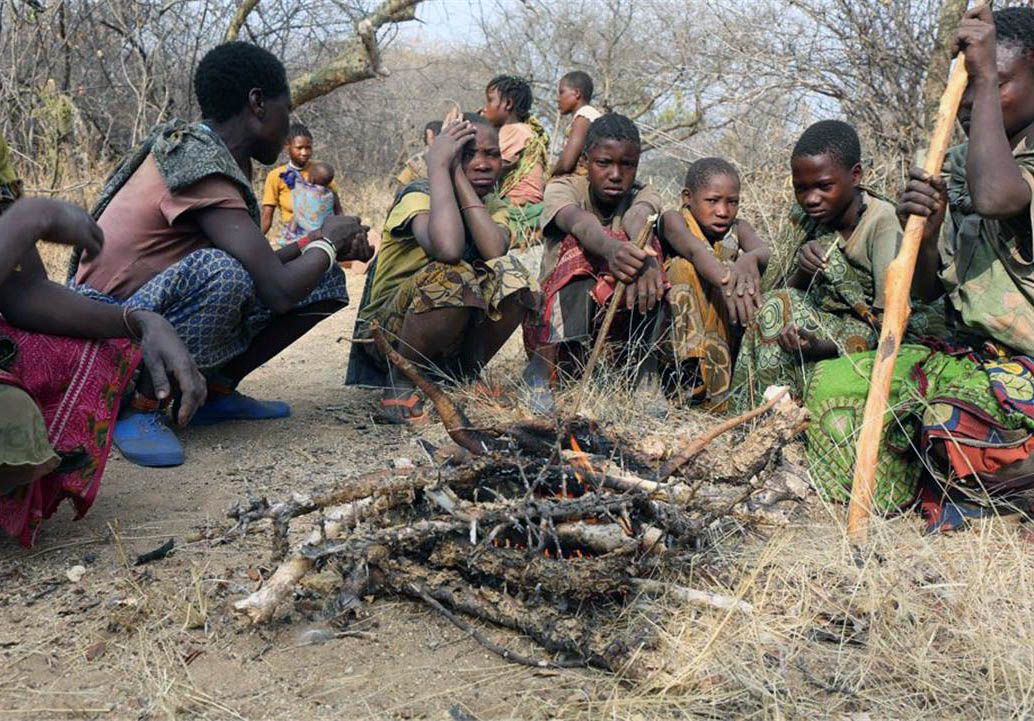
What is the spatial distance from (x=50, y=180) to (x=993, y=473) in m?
8.06

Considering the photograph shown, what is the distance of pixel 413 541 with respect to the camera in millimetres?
2230

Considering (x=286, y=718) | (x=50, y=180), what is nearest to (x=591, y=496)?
(x=286, y=718)

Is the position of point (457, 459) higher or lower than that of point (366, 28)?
lower

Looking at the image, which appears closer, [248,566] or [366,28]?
[248,566]

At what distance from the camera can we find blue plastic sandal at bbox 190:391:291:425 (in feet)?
12.8

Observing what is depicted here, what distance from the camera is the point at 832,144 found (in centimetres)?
356

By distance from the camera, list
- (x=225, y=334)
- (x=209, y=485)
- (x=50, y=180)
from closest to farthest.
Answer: (x=209, y=485), (x=225, y=334), (x=50, y=180)

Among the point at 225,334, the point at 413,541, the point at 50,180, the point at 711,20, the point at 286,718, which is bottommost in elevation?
the point at 286,718

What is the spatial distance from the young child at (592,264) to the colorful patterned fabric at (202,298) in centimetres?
121

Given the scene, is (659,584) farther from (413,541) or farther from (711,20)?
(711,20)

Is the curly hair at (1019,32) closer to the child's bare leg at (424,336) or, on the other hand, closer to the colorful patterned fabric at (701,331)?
the colorful patterned fabric at (701,331)

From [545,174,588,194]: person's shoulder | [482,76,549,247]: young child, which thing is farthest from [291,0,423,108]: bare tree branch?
[545,174,588,194]: person's shoulder

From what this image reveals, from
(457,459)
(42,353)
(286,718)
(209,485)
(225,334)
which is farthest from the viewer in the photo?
(225,334)

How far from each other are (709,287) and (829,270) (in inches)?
22.2
